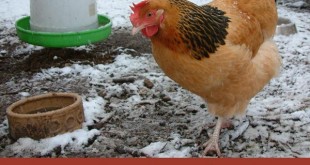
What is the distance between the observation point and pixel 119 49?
4.45 meters

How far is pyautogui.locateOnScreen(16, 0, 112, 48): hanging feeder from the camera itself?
385 centimetres

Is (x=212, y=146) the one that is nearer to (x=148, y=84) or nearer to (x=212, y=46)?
(x=212, y=46)

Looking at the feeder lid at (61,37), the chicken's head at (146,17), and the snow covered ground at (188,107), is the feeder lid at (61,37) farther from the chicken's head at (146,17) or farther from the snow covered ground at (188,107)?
the chicken's head at (146,17)

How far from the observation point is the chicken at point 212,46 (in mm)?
2133

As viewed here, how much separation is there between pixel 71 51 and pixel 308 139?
259cm

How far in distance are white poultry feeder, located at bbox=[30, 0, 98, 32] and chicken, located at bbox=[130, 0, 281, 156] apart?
66.7 inches

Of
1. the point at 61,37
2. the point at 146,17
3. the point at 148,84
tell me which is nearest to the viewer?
the point at 146,17

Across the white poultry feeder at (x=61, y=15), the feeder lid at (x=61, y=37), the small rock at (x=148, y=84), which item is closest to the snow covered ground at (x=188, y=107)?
the small rock at (x=148, y=84)

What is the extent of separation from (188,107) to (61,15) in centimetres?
155

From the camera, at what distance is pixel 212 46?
223cm

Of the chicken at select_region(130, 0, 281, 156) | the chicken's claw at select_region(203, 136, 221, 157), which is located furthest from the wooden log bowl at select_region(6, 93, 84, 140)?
the chicken's claw at select_region(203, 136, 221, 157)

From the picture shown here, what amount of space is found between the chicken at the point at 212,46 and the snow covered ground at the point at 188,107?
0.93ft

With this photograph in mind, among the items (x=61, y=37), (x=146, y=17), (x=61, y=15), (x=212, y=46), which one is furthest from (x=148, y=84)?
(x=146, y=17)

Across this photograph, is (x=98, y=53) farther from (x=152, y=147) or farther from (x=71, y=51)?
(x=152, y=147)
